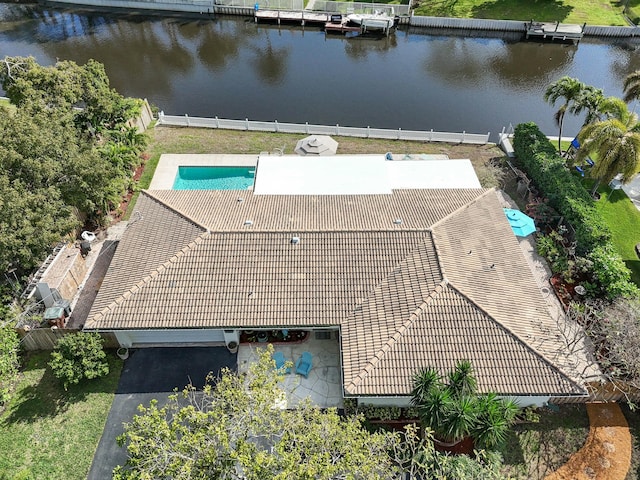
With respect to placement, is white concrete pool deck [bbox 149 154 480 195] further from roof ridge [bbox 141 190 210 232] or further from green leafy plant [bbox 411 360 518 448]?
green leafy plant [bbox 411 360 518 448]

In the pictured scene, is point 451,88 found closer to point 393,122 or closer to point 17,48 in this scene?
point 393,122

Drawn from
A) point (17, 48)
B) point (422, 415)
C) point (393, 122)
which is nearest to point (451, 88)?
point (393, 122)

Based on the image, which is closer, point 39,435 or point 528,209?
point 39,435

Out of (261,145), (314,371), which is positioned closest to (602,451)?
(314,371)

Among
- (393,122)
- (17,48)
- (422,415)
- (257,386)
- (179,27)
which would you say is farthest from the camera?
(179,27)

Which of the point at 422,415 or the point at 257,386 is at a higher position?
the point at 257,386

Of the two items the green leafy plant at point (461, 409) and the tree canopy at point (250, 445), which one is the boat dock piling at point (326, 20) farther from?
the tree canopy at point (250, 445)

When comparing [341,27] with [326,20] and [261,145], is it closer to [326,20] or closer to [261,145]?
[326,20]
